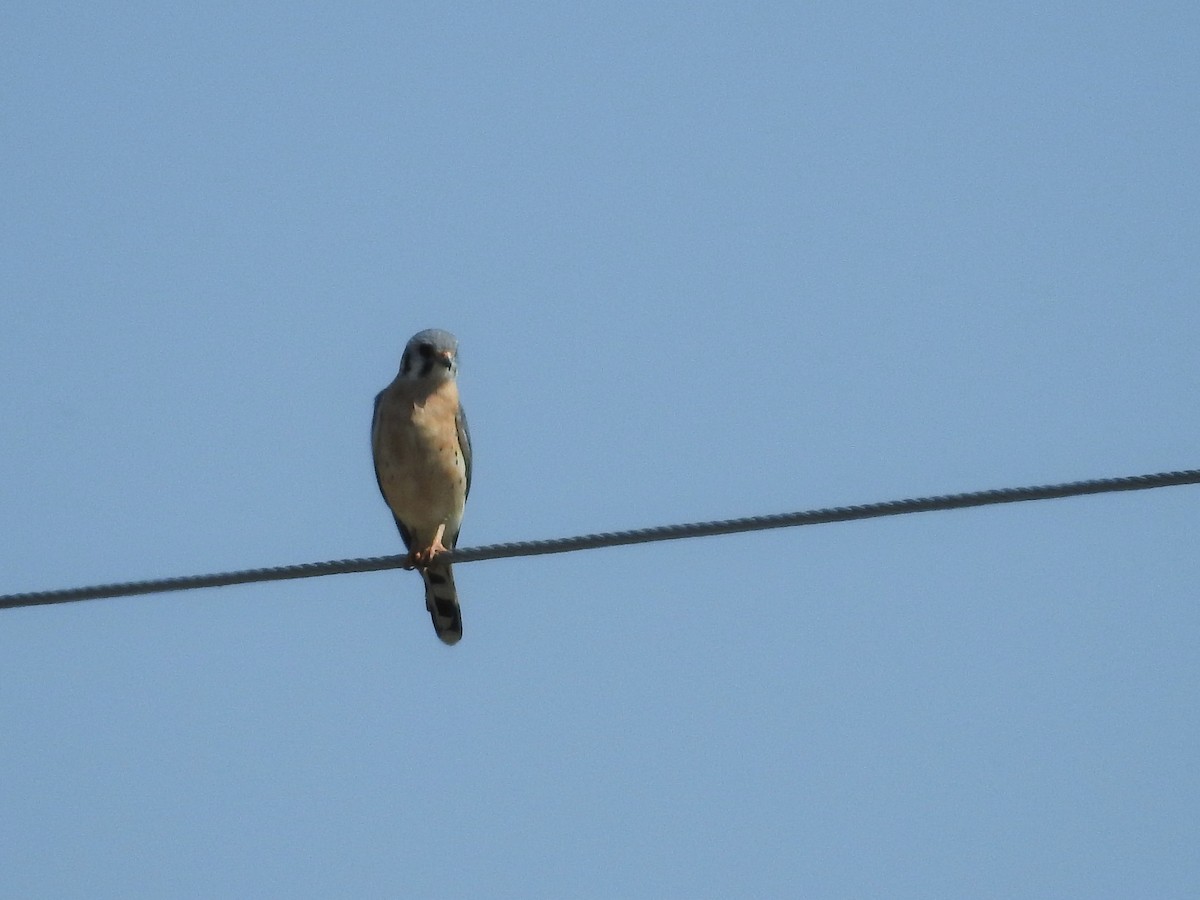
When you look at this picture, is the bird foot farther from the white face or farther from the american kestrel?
the white face

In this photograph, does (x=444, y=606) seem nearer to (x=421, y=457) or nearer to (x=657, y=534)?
(x=421, y=457)

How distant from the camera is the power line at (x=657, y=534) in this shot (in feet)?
18.0

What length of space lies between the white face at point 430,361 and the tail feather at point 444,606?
3.09ft

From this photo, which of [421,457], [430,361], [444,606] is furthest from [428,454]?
[444,606]

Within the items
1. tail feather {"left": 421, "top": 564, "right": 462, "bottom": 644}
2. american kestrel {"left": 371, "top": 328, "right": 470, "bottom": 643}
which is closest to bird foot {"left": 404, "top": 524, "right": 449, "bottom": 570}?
american kestrel {"left": 371, "top": 328, "right": 470, "bottom": 643}

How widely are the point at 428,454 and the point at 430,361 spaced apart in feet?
1.56

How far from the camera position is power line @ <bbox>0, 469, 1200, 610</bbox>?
5.48m

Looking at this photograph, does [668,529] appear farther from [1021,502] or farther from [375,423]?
[375,423]

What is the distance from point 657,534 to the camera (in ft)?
18.7

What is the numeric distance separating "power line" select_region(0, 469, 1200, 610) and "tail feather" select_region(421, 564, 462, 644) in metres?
2.68

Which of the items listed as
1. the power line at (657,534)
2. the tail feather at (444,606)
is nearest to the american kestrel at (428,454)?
the tail feather at (444,606)

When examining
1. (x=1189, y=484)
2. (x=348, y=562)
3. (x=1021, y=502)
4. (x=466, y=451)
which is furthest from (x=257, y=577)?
(x=466, y=451)

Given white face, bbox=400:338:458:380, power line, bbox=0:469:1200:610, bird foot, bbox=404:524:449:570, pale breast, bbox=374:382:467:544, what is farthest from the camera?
white face, bbox=400:338:458:380

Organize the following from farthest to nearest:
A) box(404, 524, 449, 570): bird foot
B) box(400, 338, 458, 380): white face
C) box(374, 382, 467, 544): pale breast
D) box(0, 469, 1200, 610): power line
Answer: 1. box(400, 338, 458, 380): white face
2. box(374, 382, 467, 544): pale breast
3. box(404, 524, 449, 570): bird foot
4. box(0, 469, 1200, 610): power line
